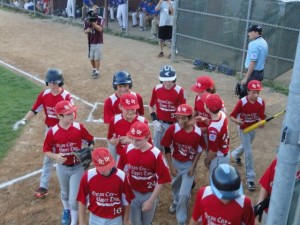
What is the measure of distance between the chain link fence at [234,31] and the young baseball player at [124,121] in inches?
306

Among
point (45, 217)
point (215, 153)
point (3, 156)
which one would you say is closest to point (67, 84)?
point (3, 156)

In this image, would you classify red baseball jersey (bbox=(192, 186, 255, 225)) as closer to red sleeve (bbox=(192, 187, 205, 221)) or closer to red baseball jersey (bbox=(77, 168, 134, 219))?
red sleeve (bbox=(192, 187, 205, 221))

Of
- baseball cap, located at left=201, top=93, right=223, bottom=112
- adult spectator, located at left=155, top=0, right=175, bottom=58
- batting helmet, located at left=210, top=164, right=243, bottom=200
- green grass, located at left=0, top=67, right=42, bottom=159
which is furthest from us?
adult spectator, located at left=155, top=0, right=175, bottom=58

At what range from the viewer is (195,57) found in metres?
14.7

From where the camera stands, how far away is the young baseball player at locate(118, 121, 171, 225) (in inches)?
199

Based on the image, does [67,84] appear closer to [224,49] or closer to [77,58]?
[77,58]

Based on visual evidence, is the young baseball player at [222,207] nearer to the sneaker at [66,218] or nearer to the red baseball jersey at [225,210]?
the red baseball jersey at [225,210]

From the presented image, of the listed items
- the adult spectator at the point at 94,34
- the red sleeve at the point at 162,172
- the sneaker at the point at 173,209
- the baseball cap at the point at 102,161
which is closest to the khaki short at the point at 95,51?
the adult spectator at the point at 94,34

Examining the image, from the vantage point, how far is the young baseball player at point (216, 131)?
5711 millimetres

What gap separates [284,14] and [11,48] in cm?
1056

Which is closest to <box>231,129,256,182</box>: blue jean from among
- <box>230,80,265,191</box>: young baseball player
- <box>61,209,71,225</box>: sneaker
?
<box>230,80,265,191</box>: young baseball player

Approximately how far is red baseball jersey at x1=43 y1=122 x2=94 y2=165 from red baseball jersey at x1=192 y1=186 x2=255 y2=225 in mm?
2443

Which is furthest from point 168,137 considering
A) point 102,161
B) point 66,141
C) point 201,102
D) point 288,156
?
point 288,156

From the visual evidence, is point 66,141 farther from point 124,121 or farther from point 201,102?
point 201,102
